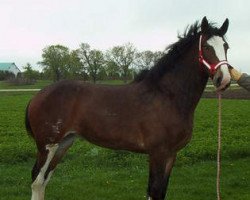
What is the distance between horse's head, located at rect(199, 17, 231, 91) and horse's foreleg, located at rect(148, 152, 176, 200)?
1199 millimetres

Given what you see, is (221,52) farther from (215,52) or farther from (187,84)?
(187,84)

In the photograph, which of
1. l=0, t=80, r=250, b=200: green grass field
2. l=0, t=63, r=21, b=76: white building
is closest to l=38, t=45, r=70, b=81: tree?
l=0, t=63, r=21, b=76: white building

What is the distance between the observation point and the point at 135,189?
26.1 ft

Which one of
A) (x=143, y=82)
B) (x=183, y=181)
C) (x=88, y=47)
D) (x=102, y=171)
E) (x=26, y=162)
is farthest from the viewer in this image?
(x=88, y=47)

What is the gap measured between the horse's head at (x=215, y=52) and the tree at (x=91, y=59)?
5979 centimetres

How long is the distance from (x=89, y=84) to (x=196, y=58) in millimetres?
1684

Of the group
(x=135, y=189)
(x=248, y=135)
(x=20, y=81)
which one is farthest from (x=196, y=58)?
(x=20, y=81)

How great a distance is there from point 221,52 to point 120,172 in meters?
4.50

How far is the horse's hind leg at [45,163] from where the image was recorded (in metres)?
6.25

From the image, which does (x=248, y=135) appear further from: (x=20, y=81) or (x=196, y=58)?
(x=20, y=81)

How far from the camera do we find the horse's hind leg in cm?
625

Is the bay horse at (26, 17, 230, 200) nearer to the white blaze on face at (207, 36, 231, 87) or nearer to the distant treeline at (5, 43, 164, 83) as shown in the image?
the white blaze on face at (207, 36, 231, 87)

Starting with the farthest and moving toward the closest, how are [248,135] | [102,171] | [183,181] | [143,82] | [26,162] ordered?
1. [248,135]
2. [26,162]
3. [102,171]
4. [183,181]
5. [143,82]

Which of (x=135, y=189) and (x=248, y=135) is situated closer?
(x=135, y=189)
